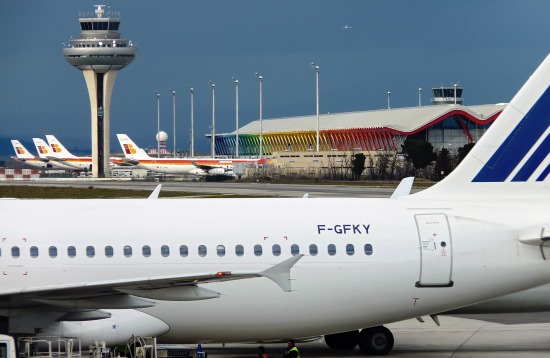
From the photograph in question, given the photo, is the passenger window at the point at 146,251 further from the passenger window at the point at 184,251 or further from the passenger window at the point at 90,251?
the passenger window at the point at 90,251

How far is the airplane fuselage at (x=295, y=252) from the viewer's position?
24.5m

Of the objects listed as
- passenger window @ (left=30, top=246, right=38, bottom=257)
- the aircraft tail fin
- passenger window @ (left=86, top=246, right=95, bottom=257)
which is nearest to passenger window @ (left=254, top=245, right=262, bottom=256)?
passenger window @ (left=86, top=246, right=95, bottom=257)

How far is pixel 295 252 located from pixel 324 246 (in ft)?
2.32

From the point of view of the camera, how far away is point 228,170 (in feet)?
590

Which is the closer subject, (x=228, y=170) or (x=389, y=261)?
A: (x=389, y=261)

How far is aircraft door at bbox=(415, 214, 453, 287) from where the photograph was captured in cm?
2572

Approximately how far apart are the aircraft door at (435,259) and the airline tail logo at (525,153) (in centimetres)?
199

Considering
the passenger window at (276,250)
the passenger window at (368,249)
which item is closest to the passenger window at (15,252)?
the passenger window at (276,250)

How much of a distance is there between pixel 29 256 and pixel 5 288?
2.76ft

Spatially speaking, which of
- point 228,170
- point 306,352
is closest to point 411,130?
point 228,170

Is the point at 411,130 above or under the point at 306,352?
above

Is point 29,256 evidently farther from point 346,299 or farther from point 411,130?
point 411,130

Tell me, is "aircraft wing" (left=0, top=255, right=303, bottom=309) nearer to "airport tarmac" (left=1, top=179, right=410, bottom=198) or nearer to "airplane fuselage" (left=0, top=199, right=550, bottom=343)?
"airplane fuselage" (left=0, top=199, right=550, bottom=343)

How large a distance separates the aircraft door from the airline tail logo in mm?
1995
